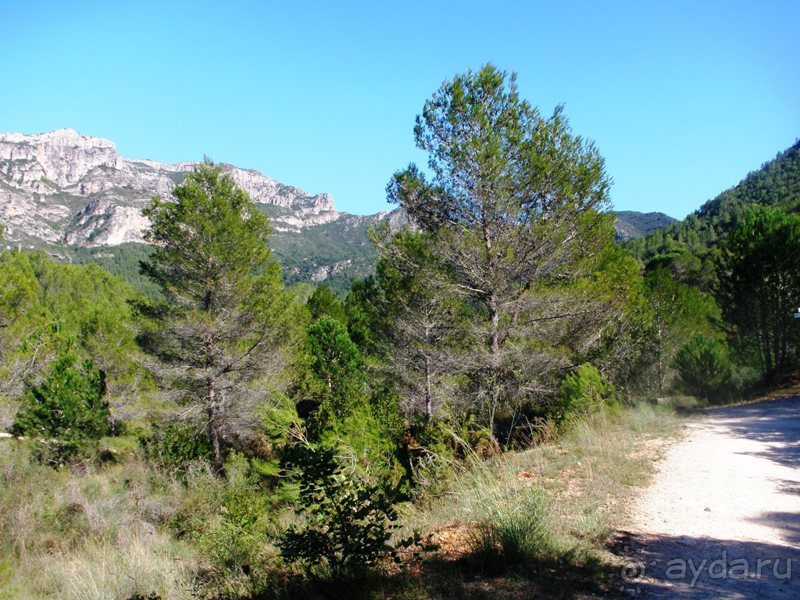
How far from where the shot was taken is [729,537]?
12.7ft

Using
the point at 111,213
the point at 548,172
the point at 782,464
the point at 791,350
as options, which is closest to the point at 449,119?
the point at 548,172

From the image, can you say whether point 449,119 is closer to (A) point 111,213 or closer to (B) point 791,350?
(B) point 791,350

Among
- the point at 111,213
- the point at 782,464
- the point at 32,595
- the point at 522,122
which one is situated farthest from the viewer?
the point at 111,213

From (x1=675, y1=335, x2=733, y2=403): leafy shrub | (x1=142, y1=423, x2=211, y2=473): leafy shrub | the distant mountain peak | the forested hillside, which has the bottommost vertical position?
(x1=142, y1=423, x2=211, y2=473): leafy shrub

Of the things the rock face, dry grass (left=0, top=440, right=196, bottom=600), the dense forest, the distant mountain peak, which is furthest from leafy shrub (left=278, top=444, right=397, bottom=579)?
the distant mountain peak

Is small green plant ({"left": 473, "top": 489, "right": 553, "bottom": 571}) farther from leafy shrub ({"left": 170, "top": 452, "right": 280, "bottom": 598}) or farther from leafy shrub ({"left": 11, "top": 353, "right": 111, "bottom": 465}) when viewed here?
leafy shrub ({"left": 11, "top": 353, "right": 111, "bottom": 465})

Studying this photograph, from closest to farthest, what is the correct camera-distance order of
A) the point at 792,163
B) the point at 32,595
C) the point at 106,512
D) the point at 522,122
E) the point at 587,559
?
the point at 587,559, the point at 32,595, the point at 106,512, the point at 522,122, the point at 792,163

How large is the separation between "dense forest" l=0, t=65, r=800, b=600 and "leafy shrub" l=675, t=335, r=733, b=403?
7 centimetres

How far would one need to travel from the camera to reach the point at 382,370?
1670 centimetres

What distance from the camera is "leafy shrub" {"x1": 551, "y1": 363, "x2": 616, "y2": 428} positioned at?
8.97 metres

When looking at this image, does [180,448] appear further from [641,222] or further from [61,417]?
[641,222]

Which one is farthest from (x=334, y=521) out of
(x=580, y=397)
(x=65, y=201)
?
(x=65, y=201)

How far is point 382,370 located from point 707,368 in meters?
11.2

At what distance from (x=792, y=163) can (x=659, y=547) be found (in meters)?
122
